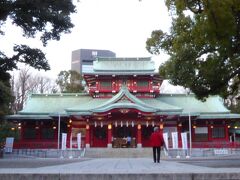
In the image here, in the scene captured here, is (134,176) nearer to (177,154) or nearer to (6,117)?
(177,154)

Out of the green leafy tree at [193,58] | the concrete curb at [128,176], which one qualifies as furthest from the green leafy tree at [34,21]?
the concrete curb at [128,176]

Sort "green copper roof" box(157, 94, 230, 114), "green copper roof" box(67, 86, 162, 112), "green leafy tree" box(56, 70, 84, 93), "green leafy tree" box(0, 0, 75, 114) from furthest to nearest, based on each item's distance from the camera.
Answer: "green leafy tree" box(56, 70, 84, 93)
"green copper roof" box(157, 94, 230, 114)
"green copper roof" box(67, 86, 162, 112)
"green leafy tree" box(0, 0, 75, 114)

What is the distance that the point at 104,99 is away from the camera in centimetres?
3956

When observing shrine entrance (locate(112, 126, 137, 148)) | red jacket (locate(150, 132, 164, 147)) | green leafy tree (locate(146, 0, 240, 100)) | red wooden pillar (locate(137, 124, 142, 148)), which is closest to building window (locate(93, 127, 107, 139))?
shrine entrance (locate(112, 126, 137, 148))

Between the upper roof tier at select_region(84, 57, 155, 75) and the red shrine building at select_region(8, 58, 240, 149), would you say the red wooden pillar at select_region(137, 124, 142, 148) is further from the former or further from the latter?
the upper roof tier at select_region(84, 57, 155, 75)

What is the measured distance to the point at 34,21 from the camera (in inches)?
629

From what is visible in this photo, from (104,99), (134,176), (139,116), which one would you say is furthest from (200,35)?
(104,99)

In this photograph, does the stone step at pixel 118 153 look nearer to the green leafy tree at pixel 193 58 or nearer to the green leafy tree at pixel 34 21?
the green leafy tree at pixel 193 58

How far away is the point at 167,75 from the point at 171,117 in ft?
55.5

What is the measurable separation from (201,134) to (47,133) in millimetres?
17488

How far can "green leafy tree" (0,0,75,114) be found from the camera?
49.4 ft

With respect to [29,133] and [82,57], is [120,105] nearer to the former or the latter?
[29,133]

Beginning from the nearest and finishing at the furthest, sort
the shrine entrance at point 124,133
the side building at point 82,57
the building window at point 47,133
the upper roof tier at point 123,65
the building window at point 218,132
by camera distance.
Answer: the shrine entrance at point 124,133 → the building window at point 218,132 → the building window at point 47,133 → the upper roof tier at point 123,65 → the side building at point 82,57

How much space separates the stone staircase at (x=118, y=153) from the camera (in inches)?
1228
